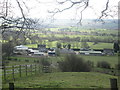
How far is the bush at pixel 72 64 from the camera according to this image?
2351 centimetres

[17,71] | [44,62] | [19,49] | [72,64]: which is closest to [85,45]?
[44,62]

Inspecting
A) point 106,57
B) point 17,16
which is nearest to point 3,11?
point 17,16

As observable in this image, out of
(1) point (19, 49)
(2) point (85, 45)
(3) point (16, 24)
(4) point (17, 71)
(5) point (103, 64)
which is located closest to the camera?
(3) point (16, 24)

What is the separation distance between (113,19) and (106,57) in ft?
79.5

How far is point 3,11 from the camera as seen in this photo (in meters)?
7.30

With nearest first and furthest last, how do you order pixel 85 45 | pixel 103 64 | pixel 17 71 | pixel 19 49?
pixel 17 71
pixel 19 49
pixel 103 64
pixel 85 45

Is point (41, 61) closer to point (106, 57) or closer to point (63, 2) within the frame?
point (106, 57)

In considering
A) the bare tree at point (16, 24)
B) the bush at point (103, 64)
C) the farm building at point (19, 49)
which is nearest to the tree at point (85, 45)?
the bush at point (103, 64)

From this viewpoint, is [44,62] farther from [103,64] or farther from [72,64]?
[103,64]

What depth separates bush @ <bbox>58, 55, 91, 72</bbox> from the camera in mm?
23513

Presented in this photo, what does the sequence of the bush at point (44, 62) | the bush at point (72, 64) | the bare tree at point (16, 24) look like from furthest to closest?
the bush at point (44, 62), the bush at point (72, 64), the bare tree at point (16, 24)

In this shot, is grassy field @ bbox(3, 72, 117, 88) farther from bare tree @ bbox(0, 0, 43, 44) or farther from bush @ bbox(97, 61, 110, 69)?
bush @ bbox(97, 61, 110, 69)

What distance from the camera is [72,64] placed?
2358 centimetres

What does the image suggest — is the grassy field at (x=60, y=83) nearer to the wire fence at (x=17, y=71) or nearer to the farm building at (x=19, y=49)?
the wire fence at (x=17, y=71)
